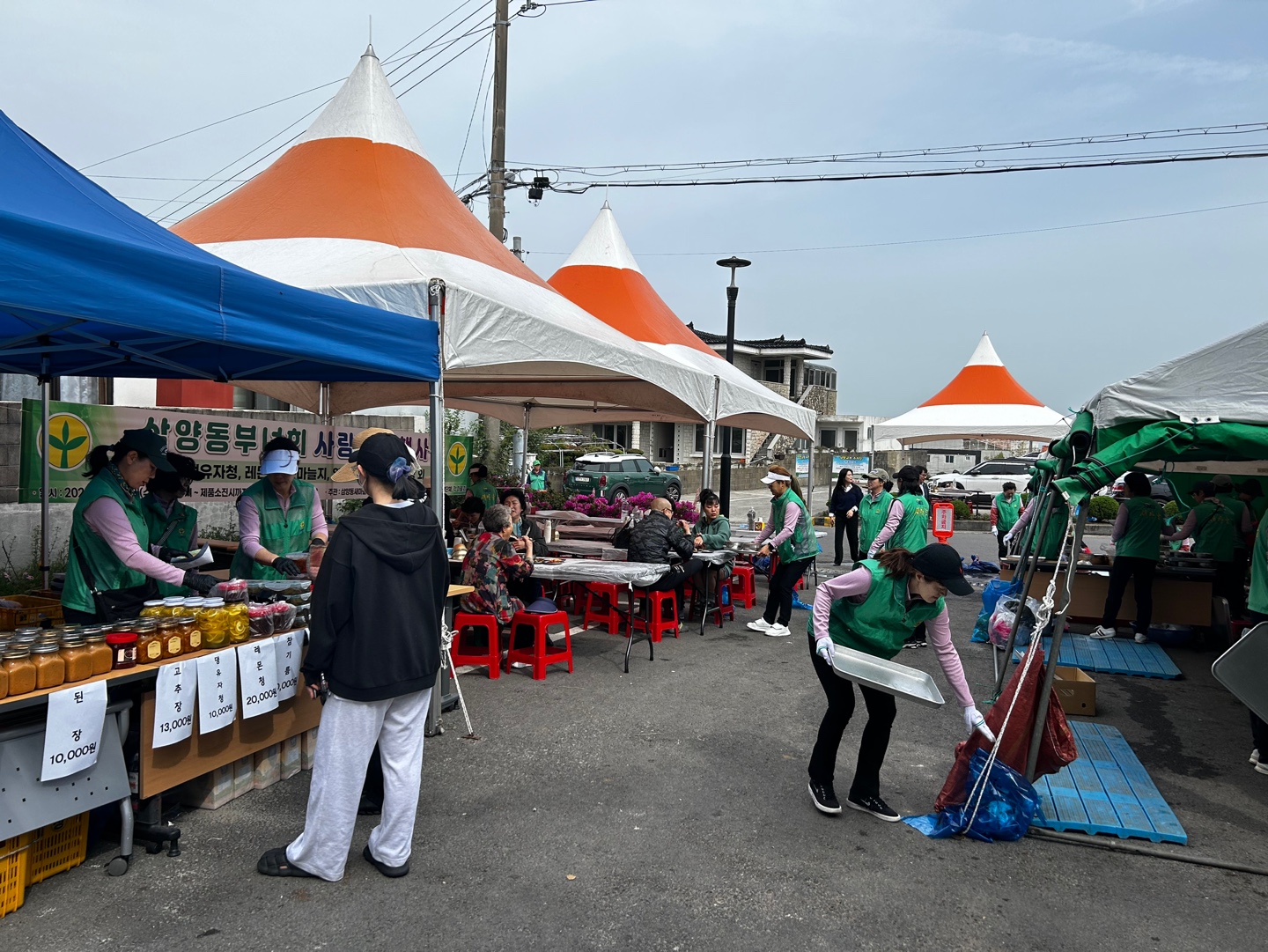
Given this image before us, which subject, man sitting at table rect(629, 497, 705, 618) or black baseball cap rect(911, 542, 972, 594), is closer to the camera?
black baseball cap rect(911, 542, 972, 594)

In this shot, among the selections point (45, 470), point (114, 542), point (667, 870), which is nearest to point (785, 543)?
point (667, 870)

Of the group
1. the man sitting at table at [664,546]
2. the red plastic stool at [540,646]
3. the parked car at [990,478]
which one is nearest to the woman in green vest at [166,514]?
the red plastic stool at [540,646]

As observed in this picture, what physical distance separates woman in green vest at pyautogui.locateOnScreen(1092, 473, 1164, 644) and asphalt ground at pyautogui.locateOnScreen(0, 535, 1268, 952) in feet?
10.3

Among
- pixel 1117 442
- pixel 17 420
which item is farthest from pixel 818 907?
pixel 17 420

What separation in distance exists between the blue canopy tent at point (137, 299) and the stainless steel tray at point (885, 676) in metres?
2.86

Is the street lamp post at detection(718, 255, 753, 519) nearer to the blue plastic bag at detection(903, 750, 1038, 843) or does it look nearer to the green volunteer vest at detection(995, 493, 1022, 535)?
the green volunteer vest at detection(995, 493, 1022, 535)

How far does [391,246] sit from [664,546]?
3.59 meters

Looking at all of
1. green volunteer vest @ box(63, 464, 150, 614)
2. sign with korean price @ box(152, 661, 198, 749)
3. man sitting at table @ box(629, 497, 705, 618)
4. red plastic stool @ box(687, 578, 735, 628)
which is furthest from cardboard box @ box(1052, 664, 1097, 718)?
green volunteer vest @ box(63, 464, 150, 614)

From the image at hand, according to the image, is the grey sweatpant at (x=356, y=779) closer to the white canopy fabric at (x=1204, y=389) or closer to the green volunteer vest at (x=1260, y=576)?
the white canopy fabric at (x=1204, y=389)

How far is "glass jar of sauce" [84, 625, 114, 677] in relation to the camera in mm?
3457

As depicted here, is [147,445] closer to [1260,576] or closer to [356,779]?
[356,779]

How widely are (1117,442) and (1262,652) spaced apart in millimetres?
1190

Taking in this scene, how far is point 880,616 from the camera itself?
4.08m

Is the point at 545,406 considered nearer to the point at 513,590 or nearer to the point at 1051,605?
the point at 513,590
